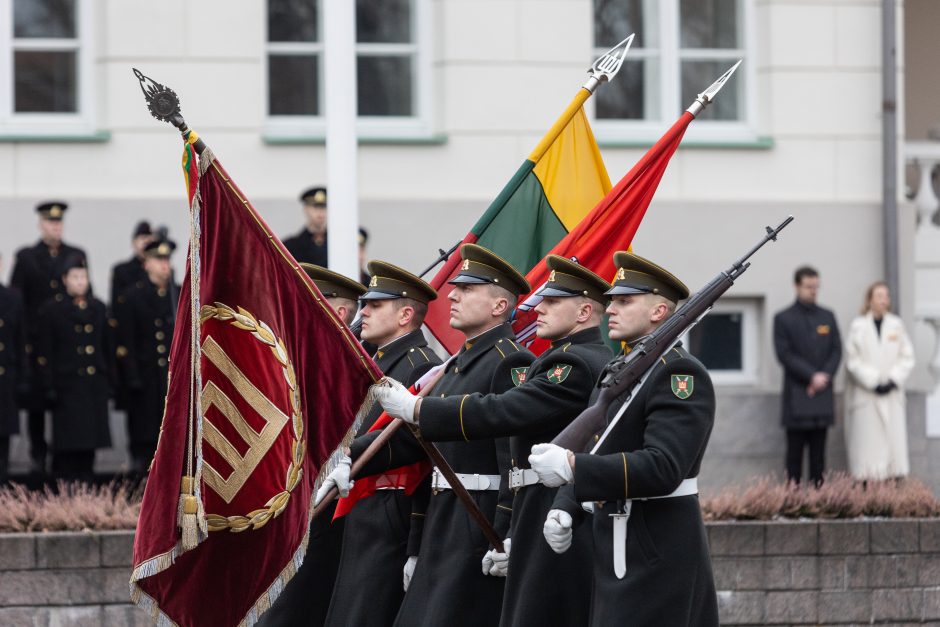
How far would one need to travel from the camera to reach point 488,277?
303 inches

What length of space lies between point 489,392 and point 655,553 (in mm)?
1214

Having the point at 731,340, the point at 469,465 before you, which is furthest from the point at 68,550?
the point at 731,340

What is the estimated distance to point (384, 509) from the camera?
790cm

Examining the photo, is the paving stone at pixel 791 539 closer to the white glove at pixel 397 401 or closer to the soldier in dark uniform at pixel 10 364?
the white glove at pixel 397 401

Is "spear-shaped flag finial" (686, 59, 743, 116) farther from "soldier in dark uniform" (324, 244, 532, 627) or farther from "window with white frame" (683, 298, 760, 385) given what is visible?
"window with white frame" (683, 298, 760, 385)

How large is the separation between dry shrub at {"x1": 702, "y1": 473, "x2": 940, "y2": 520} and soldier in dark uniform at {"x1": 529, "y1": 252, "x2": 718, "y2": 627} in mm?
2797

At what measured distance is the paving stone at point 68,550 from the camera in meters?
8.89

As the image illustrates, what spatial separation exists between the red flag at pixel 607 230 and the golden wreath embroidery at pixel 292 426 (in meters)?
1.44

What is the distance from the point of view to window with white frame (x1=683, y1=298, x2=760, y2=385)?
15492 mm

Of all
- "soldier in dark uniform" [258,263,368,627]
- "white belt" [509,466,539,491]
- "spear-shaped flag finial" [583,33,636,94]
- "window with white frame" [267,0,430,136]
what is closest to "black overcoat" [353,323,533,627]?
"white belt" [509,466,539,491]

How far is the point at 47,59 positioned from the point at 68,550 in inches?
254

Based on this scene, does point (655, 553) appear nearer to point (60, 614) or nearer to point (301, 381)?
point (301, 381)

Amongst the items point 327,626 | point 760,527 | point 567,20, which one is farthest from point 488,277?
point 567,20

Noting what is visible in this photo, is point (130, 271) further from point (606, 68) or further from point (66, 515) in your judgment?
point (606, 68)
